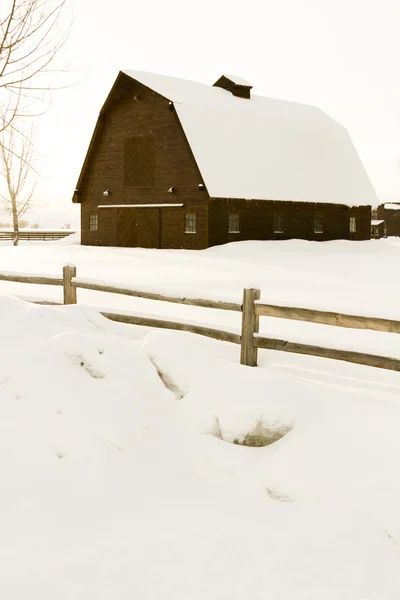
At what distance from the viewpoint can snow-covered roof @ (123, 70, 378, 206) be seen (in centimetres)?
2567

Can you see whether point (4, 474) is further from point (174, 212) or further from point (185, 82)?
point (185, 82)

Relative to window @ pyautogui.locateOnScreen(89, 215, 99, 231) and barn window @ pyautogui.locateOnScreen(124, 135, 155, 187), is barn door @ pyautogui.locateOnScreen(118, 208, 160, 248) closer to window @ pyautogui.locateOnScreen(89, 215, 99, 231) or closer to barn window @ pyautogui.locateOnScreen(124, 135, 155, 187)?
barn window @ pyautogui.locateOnScreen(124, 135, 155, 187)

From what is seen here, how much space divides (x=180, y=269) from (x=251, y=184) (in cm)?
897

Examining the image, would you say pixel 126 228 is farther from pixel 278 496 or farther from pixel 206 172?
pixel 278 496

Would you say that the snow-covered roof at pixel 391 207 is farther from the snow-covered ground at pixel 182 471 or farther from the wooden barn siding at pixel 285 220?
the snow-covered ground at pixel 182 471

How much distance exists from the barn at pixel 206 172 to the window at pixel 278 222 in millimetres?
50

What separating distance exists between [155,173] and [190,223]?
2952 millimetres

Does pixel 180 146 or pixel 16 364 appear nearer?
pixel 16 364

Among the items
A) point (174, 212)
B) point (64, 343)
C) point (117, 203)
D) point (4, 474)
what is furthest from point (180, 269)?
point (4, 474)

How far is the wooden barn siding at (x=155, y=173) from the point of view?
84.3 feet

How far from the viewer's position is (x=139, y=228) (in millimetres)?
28125

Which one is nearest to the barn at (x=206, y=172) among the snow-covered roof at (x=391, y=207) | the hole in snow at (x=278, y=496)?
the hole in snow at (x=278, y=496)

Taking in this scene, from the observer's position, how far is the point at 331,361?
25.3 feet

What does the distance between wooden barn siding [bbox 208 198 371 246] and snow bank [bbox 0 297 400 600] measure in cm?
1981
